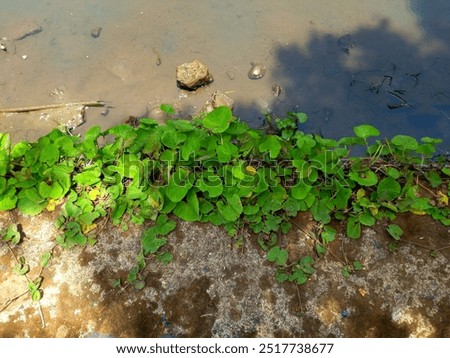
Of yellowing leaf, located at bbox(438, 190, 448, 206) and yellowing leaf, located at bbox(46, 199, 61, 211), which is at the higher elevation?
yellowing leaf, located at bbox(438, 190, 448, 206)

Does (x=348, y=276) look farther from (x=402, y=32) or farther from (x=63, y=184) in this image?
(x=402, y=32)

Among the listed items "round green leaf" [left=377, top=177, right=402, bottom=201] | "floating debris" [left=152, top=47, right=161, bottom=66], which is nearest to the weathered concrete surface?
"round green leaf" [left=377, top=177, right=402, bottom=201]

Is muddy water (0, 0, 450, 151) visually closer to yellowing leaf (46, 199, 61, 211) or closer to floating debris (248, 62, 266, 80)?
floating debris (248, 62, 266, 80)

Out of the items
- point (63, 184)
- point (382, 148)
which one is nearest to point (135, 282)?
point (63, 184)

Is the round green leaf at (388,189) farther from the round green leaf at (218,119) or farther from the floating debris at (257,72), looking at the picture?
the floating debris at (257,72)

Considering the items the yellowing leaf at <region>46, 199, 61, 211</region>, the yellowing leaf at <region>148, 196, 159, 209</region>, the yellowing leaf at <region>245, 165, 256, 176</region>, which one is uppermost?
the yellowing leaf at <region>245, 165, 256, 176</region>

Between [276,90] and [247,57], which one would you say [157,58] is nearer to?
[247,57]

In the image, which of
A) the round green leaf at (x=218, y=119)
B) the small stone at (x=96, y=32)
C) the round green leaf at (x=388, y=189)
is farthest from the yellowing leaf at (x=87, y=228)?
the small stone at (x=96, y=32)
